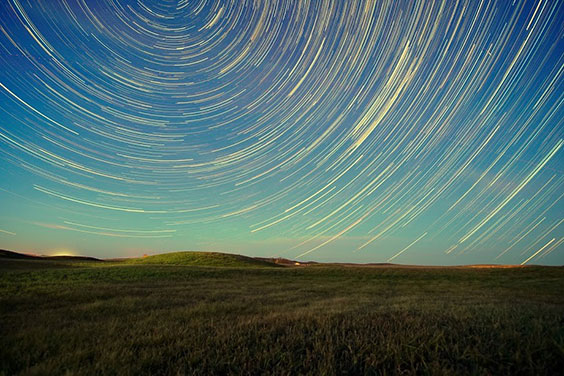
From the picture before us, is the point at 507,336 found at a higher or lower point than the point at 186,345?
higher

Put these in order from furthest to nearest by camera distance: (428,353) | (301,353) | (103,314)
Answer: (103,314) → (301,353) → (428,353)

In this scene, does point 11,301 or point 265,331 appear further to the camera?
point 11,301

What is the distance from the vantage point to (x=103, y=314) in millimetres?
8492

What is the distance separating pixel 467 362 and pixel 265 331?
333 cm

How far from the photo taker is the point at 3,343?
514 centimetres

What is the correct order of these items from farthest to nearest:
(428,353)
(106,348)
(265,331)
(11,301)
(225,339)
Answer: (11,301), (265,331), (225,339), (106,348), (428,353)

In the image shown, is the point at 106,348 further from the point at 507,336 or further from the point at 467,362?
the point at 507,336

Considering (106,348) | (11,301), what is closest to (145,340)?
(106,348)

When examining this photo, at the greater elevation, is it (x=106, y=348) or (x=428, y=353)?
(x=428, y=353)

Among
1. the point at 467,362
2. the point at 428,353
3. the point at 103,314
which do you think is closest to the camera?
the point at 467,362

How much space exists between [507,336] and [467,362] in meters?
1.32

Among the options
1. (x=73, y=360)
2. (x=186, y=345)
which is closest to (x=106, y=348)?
(x=73, y=360)

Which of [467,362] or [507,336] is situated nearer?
[467,362]

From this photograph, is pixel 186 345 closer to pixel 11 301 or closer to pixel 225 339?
pixel 225 339
